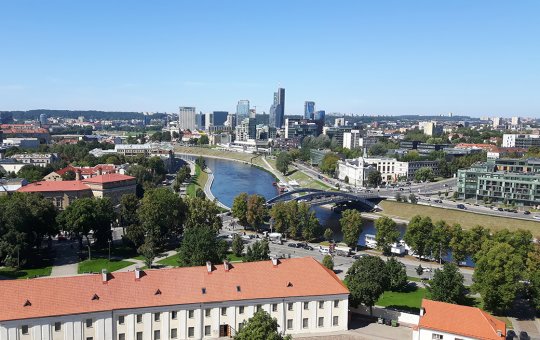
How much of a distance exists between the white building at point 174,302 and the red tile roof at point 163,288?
5 cm

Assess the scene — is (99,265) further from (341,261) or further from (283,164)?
(283,164)

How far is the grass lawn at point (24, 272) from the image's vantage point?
44156 mm

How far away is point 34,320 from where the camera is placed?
27.9 meters

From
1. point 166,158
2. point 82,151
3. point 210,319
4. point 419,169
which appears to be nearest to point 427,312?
point 210,319

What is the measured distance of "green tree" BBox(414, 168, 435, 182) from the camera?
114m

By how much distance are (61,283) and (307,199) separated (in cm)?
6442

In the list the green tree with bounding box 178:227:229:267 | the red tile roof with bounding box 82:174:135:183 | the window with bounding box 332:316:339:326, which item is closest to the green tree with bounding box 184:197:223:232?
the green tree with bounding box 178:227:229:267

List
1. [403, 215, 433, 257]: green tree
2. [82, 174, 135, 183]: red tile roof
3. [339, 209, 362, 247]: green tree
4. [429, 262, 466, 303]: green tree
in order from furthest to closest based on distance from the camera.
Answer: [82, 174, 135, 183]: red tile roof, [339, 209, 362, 247]: green tree, [403, 215, 433, 257]: green tree, [429, 262, 466, 303]: green tree

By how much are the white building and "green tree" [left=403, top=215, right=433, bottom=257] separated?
851 inches

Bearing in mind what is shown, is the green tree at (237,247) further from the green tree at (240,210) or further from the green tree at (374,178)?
the green tree at (374,178)

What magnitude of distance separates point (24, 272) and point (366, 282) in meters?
31.3

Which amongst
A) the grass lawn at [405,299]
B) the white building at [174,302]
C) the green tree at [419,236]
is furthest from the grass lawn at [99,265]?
the green tree at [419,236]

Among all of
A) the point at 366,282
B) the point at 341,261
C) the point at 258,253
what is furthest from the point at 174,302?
the point at 341,261

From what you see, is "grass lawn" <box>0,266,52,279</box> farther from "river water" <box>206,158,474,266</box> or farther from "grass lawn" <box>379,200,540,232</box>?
"grass lawn" <box>379,200,540,232</box>
